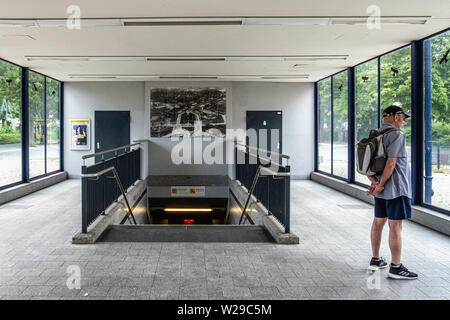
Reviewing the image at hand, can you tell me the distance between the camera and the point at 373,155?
150 inches

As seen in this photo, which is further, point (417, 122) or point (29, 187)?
point (29, 187)

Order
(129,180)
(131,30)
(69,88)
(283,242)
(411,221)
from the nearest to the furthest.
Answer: (283,242), (131,30), (411,221), (129,180), (69,88)

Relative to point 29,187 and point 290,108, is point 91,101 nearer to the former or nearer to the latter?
point 29,187

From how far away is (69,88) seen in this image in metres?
12.3

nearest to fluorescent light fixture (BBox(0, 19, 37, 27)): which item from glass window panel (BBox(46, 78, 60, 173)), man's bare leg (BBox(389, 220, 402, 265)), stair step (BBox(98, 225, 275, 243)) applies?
stair step (BBox(98, 225, 275, 243))

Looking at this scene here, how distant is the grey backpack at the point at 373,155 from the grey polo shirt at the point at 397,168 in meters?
0.05

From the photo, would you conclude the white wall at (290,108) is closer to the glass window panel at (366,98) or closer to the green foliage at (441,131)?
the glass window panel at (366,98)

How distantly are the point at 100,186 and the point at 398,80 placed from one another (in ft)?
18.9

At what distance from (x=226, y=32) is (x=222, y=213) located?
314 inches

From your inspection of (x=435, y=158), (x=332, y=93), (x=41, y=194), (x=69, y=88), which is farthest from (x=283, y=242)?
(x=69, y=88)

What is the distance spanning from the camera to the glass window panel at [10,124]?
859 centimetres

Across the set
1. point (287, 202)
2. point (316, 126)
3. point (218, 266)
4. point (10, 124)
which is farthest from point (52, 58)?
point (316, 126)

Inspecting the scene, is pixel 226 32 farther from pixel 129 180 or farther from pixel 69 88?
pixel 69 88

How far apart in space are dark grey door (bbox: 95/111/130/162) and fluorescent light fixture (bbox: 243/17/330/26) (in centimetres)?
761
